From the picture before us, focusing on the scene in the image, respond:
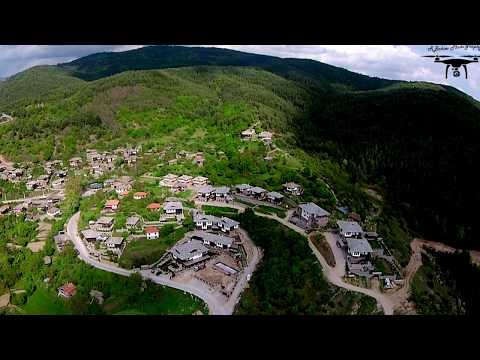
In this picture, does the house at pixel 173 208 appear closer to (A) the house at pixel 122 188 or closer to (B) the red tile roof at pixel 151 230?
(B) the red tile roof at pixel 151 230

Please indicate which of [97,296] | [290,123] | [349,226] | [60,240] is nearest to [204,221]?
[97,296]

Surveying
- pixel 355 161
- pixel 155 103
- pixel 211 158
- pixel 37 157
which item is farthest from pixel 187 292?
pixel 155 103

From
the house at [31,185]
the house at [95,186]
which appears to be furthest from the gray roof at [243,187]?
the house at [31,185]

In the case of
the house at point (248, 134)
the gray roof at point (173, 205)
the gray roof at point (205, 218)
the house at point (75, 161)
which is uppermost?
the house at point (248, 134)

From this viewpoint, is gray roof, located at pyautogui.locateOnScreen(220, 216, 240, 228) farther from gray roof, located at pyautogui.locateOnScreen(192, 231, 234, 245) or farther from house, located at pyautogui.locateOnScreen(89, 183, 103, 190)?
house, located at pyautogui.locateOnScreen(89, 183, 103, 190)

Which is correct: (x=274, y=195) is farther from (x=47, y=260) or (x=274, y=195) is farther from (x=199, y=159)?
(x=47, y=260)

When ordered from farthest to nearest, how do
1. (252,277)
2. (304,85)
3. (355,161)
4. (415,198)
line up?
(304,85)
(355,161)
(415,198)
(252,277)

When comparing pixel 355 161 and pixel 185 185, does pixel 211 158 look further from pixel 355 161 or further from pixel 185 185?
pixel 355 161
